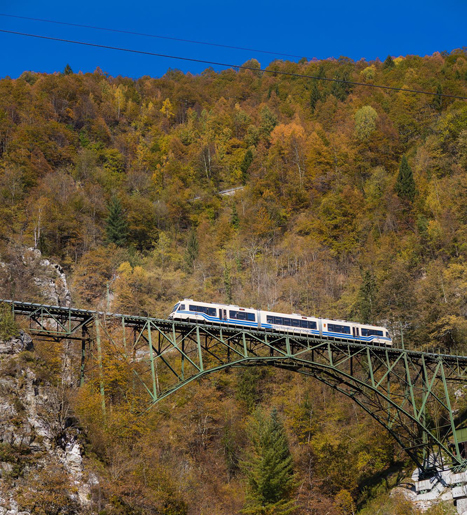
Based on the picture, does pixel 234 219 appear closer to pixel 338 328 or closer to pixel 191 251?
pixel 191 251

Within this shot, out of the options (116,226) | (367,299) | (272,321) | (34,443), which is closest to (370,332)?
(272,321)

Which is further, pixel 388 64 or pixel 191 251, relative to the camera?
pixel 388 64

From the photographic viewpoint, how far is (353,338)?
42469 millimetres

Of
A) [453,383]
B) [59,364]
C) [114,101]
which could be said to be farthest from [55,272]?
[114,101]

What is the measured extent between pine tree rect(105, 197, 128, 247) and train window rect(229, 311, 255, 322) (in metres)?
39.6

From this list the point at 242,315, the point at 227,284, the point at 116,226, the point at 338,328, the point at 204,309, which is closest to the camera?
the point at 204,309

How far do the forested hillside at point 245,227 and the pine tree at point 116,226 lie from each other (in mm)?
295

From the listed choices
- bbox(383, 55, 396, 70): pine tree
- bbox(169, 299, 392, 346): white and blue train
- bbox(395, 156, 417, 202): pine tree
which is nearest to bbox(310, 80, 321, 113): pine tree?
bbox(383, 55, 396, 70): pine tree

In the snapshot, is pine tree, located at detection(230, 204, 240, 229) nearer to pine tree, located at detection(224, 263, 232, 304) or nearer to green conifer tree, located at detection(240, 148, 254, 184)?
green conifer tree, located at detection(240, 148, 254, 184)

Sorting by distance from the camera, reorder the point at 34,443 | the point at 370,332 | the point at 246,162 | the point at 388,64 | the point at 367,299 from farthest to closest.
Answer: the point at 388,64 → the point at 246,162 → the point at 367,299 → the point at 370,332 → the point at 34,443

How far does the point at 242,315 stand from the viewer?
38.5 m

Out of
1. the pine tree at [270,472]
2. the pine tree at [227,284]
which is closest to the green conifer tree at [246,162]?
the pine tree at [227,284]

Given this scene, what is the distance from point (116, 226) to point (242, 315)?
41170mm

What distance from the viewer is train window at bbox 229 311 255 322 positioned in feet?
125
